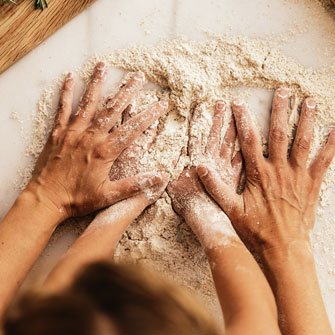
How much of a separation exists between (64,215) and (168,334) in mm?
532

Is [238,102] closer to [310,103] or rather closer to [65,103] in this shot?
[310,103]

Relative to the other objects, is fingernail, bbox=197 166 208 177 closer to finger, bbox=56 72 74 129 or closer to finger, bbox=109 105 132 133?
finger, bbox=109 105 132 133

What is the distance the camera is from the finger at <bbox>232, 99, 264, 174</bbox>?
40.9 inches

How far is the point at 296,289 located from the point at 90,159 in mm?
641

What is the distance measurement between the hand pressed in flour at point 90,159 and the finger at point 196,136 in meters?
0.09

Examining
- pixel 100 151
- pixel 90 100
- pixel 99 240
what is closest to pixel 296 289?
pixel 99 240

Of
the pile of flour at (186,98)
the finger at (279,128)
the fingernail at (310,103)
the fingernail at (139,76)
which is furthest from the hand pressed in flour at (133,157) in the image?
the fingernail at (310,103)

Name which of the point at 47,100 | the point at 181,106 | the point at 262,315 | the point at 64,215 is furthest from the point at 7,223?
the point at 262,315

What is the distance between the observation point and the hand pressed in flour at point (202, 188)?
99 cm

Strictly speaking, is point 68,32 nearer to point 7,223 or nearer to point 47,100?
point 47,100

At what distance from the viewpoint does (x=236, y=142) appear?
1067 mm

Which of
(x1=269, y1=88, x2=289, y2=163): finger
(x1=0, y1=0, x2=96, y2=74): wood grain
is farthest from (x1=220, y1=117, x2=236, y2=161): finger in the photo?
(x1=0, y1=0, x2=96, y2=74): wood grain

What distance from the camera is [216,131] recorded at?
3.44 ft

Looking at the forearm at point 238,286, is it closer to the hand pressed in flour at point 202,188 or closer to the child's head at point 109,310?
the hand pressed in flour at point 202,188
